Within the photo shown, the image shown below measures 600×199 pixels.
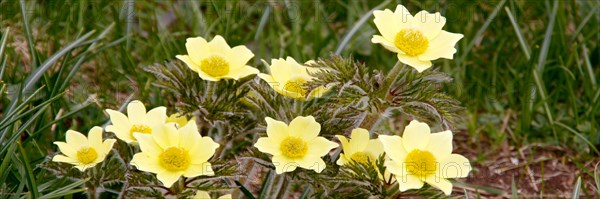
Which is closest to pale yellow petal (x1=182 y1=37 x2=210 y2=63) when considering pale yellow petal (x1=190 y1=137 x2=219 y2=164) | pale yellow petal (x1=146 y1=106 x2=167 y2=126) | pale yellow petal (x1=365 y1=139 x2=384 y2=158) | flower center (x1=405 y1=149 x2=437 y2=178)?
pale yellow petal (x1=146 y1=106 x2=167 y2=126)

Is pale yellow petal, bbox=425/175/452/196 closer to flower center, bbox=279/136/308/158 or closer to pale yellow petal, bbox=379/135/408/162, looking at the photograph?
pale yellow petal, bbox=379/135/408/162

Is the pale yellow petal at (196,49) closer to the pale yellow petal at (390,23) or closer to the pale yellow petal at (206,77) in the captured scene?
the pale yellow petal at (206,77)

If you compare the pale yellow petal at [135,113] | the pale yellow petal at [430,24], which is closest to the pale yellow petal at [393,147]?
the pale yellow petal at [430,24]

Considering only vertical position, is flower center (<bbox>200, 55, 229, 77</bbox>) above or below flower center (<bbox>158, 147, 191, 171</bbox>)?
above

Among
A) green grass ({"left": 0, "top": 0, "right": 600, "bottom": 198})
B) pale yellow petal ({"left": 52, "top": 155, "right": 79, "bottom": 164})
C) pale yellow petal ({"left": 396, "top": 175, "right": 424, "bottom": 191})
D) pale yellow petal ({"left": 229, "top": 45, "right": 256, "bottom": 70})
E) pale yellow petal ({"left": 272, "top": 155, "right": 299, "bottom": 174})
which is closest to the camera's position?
pale yellow petal ({"left": 396, "top": 175, "right": 424, "bottom": 191})

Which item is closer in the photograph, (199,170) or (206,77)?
(199,170)

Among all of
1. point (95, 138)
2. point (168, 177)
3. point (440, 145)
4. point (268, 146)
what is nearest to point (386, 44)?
point (440, 145)

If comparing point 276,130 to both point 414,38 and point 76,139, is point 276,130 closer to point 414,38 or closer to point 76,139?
point 414,38

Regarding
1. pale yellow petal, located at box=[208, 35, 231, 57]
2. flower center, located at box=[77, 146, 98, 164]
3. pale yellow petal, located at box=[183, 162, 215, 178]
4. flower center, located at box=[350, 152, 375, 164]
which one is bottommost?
pale yellow petal, located at box=[183, 162, 215, 178]

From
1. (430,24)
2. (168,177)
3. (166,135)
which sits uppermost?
(430,24)
